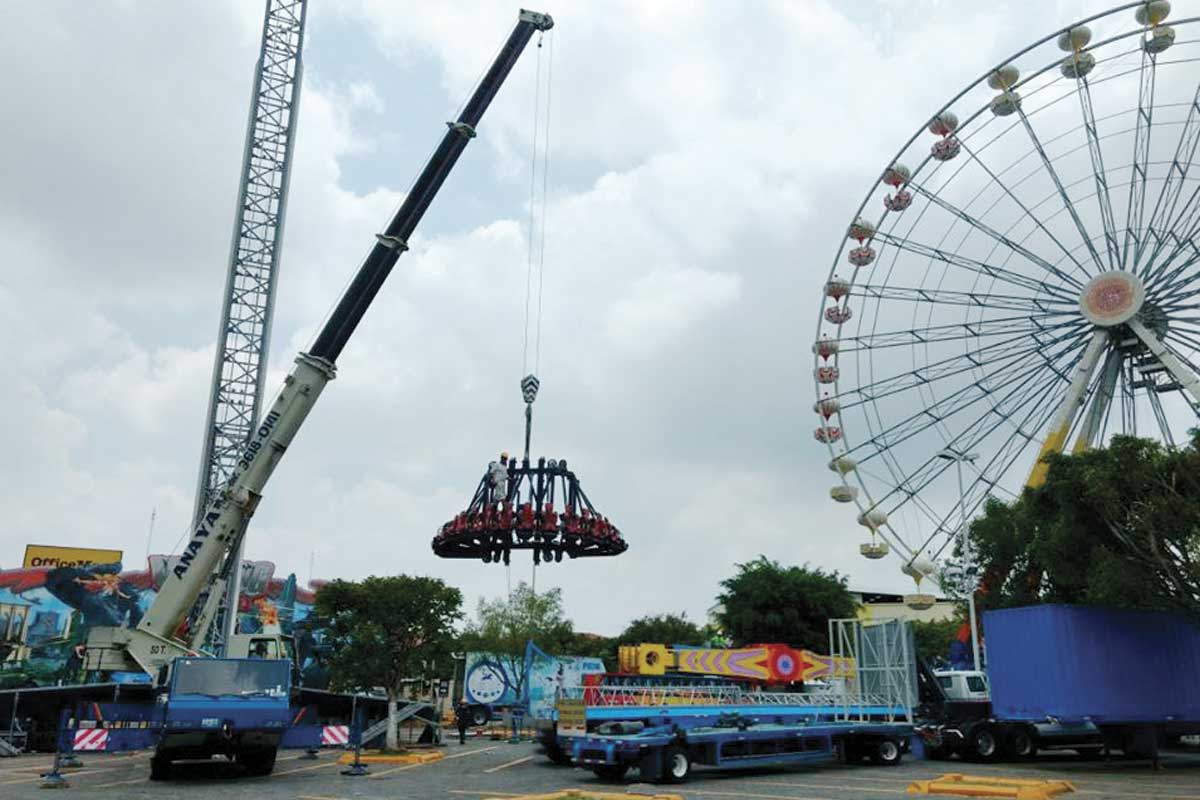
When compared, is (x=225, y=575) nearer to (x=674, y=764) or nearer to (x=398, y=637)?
(x=398, y=637)

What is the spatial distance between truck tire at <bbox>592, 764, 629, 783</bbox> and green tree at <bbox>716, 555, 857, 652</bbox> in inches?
1344

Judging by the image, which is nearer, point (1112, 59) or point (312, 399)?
point (312, 399)

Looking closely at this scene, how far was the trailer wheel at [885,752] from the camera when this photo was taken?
23031mm

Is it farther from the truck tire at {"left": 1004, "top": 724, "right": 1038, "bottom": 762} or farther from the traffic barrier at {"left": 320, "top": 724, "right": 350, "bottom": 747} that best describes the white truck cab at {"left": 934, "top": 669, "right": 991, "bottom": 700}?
the traffic barrier at {"left": 320, "top": 724, "right": 350, "bottom": 747}

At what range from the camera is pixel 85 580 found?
70.3 meters

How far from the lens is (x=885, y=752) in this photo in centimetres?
2302

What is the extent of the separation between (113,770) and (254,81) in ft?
135

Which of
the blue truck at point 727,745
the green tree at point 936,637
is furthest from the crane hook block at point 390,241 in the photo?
the green tree at point 936,637

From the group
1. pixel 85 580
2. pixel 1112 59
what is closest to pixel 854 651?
pixel 1112 59

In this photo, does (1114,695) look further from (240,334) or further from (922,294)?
(240,334)

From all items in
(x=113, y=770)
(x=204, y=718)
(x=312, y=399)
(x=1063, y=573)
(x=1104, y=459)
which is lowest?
(x=113, y=770)

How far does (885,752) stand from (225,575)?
1778 centimetres

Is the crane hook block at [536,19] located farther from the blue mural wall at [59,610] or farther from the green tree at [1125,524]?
the blue mural wall at [59,610]

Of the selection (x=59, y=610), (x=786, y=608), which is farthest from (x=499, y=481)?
(x=59, y=610)
